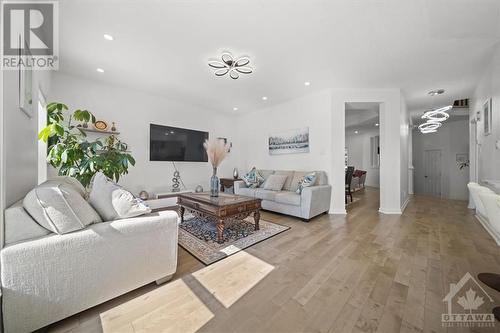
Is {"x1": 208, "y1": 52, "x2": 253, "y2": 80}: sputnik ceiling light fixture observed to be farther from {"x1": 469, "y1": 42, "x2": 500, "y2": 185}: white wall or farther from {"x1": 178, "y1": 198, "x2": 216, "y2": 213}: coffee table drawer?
{"x1": 469, "y1": 42, "x2": 500, "y2": 185}: white wall

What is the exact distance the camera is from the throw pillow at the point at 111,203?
4.68 ft

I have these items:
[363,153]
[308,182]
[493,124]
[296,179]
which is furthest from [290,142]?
[363,153]

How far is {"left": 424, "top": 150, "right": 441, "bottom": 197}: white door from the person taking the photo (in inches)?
276

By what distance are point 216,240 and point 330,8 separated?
2840mm

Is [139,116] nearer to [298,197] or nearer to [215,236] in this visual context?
[215,236]

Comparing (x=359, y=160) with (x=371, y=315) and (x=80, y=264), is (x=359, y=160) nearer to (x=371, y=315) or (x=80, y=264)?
(x=371, y=315)

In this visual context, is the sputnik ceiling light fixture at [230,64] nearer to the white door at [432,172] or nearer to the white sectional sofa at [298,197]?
the white sectional sofa at [298,197]

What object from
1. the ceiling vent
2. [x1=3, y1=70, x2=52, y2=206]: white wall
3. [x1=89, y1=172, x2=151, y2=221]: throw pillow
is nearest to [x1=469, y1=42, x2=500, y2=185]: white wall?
the ceiling vent

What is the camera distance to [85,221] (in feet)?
4.08

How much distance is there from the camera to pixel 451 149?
666 centimetres

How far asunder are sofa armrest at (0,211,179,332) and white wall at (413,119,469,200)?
9.14 meters

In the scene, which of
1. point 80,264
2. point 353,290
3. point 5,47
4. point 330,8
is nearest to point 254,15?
point 330,8

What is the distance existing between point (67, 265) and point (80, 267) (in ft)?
0.22

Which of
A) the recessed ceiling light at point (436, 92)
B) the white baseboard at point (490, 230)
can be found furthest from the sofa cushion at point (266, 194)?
the recessed ceiling light at point (436, 92)
